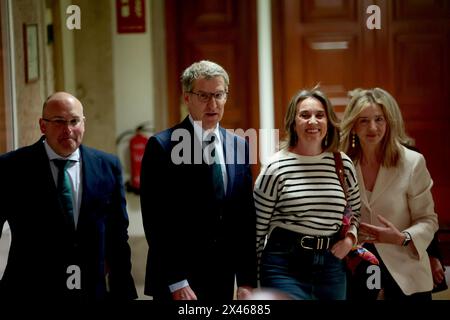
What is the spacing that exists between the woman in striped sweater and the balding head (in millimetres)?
464

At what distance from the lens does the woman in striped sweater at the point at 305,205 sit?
5.28ft

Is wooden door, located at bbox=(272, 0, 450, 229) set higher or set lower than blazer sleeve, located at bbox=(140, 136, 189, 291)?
higher

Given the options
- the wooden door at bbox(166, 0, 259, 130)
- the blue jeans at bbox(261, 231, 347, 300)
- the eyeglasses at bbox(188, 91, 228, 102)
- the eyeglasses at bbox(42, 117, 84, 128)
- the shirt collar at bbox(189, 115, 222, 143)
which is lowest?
the blue jeans at bbox(261, 231, 347, 300)

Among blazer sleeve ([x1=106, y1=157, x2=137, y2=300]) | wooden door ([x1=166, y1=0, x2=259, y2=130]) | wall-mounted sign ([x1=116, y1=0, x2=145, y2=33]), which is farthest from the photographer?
wooden door ([x1=166, y1=0, x2=259, y2=130])

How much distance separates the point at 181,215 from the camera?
1.66m

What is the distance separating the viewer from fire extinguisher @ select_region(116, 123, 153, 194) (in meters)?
4.29

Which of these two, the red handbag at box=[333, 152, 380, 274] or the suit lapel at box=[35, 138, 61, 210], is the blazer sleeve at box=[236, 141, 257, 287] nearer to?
the red handbag at box=[333, 152, 380, 274]

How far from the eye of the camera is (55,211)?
1673mm

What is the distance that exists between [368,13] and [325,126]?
2.13 feet

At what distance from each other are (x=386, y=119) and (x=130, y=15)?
1.16 meters

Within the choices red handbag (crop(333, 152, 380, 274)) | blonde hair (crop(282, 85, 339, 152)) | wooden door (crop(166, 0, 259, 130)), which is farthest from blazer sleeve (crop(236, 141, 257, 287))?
wooden door (crop(166, 0, 259, 130))

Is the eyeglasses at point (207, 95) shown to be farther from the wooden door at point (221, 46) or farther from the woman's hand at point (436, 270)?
the wooden door at point (221, 46)

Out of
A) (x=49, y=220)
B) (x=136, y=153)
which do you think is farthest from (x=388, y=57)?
(x=136, y=153)

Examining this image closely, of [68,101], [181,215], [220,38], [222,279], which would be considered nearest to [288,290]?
[222,279]
